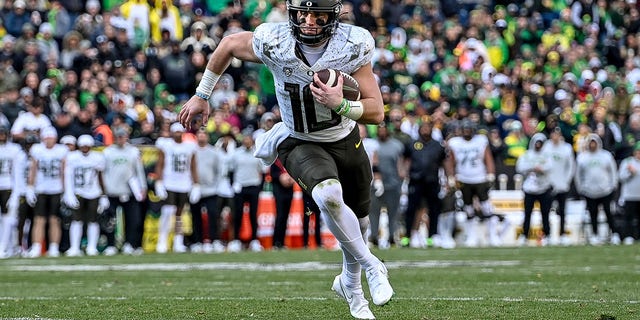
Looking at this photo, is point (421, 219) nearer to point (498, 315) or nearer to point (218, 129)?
point (218, 129)

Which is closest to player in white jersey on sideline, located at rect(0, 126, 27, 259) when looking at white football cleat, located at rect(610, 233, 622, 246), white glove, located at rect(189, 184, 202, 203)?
white glove, located at rect(189, 184, 202, 203)

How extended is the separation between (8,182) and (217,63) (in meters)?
9.51

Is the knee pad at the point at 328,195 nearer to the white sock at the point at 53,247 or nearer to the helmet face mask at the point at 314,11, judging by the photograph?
the helmet face mask at the point at 314,11

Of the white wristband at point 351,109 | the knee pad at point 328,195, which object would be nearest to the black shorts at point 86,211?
the knee pad at point 328,195

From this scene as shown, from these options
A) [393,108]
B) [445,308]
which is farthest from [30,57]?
[445,308]

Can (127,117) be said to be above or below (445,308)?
above

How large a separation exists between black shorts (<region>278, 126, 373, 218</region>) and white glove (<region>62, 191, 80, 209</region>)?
30.5 ft

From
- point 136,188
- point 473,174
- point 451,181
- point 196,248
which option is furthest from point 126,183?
point 473,174

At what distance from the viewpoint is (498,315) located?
628 cm

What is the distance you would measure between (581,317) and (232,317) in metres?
1.70

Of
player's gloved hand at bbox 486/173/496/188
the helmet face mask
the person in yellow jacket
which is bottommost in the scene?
player's gloved hand at bbox 486/173/496/188

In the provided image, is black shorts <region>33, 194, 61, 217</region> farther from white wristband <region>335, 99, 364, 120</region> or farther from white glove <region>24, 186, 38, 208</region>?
white wristband <region>335, 99, 364, 120</region>

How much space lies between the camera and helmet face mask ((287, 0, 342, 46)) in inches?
235

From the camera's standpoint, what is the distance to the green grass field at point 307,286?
259 inches
